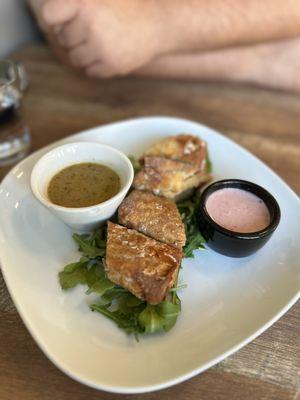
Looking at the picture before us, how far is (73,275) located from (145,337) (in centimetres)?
37

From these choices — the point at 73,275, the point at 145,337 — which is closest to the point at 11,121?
the point at 73,275

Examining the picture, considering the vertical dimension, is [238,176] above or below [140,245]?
below

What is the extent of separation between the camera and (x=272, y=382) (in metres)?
1.31

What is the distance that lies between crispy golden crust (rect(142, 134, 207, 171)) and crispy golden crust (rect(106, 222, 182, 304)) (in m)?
0.53

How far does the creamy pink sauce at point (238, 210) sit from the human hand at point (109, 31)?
1.16 metres

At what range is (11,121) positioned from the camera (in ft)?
7.38

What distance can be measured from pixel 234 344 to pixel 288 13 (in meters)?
1.93

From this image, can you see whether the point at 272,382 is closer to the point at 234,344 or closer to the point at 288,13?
the point at 234,344

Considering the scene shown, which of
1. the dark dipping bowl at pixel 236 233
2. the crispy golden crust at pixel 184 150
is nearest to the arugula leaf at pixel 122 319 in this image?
A: the dark dipping bowl at pixel 236 233

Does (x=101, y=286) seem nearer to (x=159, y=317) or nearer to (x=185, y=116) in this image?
(x=159, y=317)

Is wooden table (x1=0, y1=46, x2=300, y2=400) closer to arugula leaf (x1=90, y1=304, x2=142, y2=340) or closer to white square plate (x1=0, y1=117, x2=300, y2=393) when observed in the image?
white square plate (x1=0, y1=117, x2=300, y2=393)

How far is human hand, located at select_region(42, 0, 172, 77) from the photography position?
7.44 feet

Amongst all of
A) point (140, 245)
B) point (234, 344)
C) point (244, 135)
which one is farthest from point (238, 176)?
point (234, 344)

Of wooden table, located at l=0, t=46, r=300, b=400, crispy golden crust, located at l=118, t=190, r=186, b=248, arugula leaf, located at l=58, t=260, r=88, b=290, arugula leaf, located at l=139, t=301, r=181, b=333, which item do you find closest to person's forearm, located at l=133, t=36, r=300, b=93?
wooden table, located at l=0, t=46, r=300, b=400
